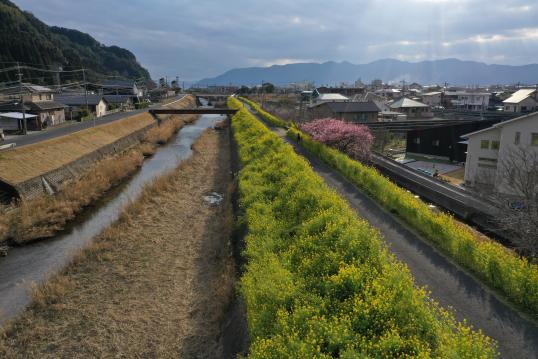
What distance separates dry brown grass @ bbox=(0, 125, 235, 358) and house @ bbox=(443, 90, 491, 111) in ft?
290

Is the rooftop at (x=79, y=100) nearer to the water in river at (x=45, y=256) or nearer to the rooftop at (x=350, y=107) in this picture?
the water in river at (x=45, y=256)

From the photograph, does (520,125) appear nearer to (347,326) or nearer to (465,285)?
(465,285)

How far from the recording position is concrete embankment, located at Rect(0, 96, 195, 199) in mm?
22375

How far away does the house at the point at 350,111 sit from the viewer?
57250 millimetres

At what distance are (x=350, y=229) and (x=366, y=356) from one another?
456cm

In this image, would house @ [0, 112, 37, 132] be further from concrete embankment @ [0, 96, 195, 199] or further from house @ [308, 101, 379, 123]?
house @ [308, 101, 379, 123]

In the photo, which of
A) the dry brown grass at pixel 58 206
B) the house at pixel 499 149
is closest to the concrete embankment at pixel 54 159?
the dry brown grass at pixel 58 206

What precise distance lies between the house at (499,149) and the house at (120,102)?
200ft

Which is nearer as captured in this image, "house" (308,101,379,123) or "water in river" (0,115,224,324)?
"water in river" (0,115,224,324)

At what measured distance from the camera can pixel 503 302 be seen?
30.4ft

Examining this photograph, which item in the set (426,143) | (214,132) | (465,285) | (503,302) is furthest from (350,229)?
(214,132)

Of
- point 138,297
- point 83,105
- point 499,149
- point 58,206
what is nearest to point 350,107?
point 499,149

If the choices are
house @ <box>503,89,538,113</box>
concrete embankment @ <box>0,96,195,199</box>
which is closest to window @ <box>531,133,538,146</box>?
concrete embankment @ <box>0,96,195,199</box>

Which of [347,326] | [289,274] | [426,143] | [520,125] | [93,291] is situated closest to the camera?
[347,326]
